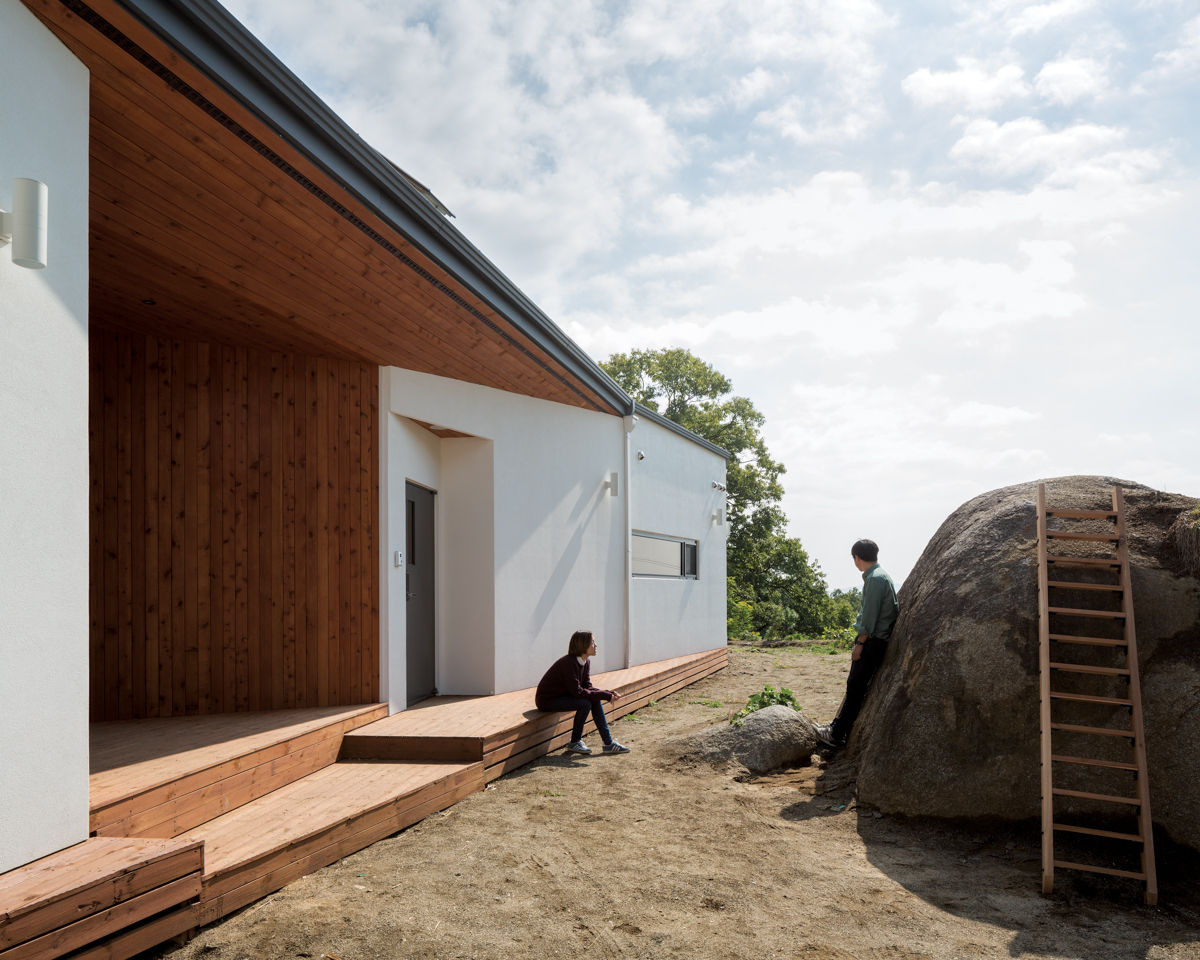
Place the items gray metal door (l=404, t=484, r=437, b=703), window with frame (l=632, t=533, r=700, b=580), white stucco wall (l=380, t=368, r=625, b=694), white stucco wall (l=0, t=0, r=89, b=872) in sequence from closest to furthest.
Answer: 1. white stucco wall (l=0, t=0, r=89, b=872)
2. gray metal door (l=404, t=484, r=437, b=703)
3. white stucco wall (l=380, t=368, r=625, b=694)
4. window with frame (l=632, t=533, r=700, b=580)

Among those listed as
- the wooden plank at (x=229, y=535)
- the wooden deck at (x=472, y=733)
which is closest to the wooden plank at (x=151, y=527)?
the wooden plank at (x=229, y=535)

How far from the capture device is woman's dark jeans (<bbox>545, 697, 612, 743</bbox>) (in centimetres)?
757

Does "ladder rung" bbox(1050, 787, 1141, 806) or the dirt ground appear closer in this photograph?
the dirt ground

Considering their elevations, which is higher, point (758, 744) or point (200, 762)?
point (200, 762)

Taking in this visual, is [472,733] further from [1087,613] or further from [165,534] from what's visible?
[1087,613]

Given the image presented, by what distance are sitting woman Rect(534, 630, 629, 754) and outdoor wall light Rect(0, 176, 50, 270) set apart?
212 inches

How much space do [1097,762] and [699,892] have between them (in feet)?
7.32

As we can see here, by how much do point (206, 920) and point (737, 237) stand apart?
861cm

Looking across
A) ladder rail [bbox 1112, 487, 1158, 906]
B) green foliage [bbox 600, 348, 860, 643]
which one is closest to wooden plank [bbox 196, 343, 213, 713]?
ladder rail [bbox 1112, 487, 1158, 906]

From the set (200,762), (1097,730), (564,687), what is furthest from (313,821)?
(1097,730)

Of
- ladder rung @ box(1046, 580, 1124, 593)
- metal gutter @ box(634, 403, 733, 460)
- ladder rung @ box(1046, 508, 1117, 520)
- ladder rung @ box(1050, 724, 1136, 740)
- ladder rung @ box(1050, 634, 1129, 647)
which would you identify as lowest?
ladder rung @ box(1050, 724, 1136, 740)

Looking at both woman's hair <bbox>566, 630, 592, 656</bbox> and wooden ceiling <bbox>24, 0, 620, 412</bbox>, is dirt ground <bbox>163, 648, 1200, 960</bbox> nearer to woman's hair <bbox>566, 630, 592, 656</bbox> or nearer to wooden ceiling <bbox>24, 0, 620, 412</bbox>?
woman's hair <bbox>566, 630, 592, 656</bbox>

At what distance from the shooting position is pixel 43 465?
3338 mm

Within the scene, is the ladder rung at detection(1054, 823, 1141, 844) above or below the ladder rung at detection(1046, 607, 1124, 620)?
below
